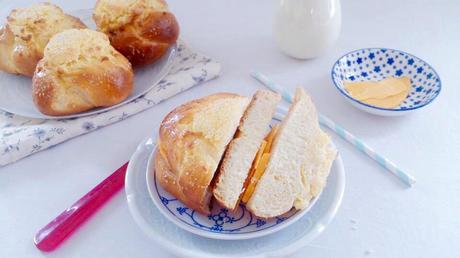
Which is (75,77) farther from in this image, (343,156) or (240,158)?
(343,156)

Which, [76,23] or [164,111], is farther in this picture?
[76,23]

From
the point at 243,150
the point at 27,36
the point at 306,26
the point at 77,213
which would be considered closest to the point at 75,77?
the point at 27,36

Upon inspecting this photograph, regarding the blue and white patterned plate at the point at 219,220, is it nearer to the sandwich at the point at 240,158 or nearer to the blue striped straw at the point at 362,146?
the sandwich at the point at 240,158

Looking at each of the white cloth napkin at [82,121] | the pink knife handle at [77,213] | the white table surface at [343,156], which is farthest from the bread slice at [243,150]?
the white cloth napkin at [82,121]

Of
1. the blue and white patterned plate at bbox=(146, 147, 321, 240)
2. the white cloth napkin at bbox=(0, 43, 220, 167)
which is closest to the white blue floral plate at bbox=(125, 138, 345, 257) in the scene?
the blue and white patterned plate at bbox=(146, 147, 321, 240)

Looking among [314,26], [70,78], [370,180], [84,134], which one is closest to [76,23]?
[70,78]

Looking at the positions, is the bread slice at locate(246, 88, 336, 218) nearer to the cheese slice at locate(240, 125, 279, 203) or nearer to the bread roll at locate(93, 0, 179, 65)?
the cheese slice at locate(240, 125, 279, 203)

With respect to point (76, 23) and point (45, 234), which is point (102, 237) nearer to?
point (45, 234)
